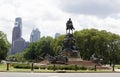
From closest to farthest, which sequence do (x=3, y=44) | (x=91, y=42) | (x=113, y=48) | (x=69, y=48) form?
(x=69, y=48), (x=91, y=42), (x=3, y=44), (x=113, y=48)

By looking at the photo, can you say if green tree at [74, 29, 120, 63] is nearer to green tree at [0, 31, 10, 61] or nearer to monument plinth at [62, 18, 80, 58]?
green tree at [0, 31, 10, 61]

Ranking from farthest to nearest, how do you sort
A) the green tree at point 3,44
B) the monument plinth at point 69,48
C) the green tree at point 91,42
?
the green tree at point 3,44
the green tree at point 91,42
the monument plinth at point 69,48

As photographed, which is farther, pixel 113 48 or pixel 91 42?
pixel 113 48

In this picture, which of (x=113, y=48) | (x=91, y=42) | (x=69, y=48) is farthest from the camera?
(x=113, y=48)

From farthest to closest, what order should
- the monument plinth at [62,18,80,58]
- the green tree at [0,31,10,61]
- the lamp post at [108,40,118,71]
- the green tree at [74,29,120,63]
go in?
the lamp post at [108,40,118,71] → the green tree at [0,31,10,61] → the green tree at [74,29,120,63] → the monument plinth at [62,18,80,58]

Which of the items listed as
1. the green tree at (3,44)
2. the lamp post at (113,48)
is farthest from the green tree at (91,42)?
the green tree at (3,44)

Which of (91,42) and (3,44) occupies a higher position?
(91,42)

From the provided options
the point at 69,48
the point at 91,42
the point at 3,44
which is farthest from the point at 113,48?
the point at 69,48

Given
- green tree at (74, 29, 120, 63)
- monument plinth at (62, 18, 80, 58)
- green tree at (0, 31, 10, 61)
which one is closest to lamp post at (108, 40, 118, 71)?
green tree at (74, 29, 120, 63)

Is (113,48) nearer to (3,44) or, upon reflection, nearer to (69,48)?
(3,44)

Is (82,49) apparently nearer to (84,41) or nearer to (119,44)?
(84,41)

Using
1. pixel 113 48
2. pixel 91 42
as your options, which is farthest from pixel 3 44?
pixel 113 48

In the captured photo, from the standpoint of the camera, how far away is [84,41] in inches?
4067

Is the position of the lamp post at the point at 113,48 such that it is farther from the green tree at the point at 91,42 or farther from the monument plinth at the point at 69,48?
the monument plinth at the point at 69,48
